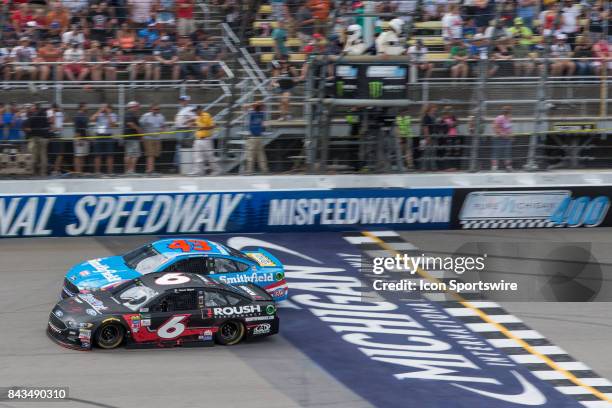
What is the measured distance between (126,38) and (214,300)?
811 cm

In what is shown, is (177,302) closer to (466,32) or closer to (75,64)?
(75,64)

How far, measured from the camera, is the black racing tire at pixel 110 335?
40.6 ft

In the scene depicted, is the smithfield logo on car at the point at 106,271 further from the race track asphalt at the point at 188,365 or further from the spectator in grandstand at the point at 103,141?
the spectator in grandstand at the point at 103,141

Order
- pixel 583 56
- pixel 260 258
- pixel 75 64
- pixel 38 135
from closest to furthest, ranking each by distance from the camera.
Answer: pixel 260 258, pixel 38 135, pixel 75 64, pixel 583 56

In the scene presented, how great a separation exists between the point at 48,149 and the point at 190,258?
202 inches

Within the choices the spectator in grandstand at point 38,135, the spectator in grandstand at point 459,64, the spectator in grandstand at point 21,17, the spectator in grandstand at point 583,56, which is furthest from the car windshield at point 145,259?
the spectator in grandstand at point 583,56

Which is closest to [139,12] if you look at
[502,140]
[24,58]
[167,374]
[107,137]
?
[24,58]

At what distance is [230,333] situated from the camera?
1308cm

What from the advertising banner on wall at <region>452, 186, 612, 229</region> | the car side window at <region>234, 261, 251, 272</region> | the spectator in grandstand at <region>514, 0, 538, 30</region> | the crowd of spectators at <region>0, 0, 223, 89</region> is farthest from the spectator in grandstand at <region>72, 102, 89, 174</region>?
the spectator in grandstand at <region>514, 0, 538, 30</region>

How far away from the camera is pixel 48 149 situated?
18.0 m

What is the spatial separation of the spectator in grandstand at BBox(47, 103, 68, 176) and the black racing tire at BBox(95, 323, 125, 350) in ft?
20.9

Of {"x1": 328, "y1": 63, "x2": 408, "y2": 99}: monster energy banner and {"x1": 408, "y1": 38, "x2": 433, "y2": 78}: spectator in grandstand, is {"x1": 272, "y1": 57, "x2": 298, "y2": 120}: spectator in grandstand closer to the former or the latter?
{"x1": 328, "y1": 63, "x2": 408, "y2": 99}: monster energy banner

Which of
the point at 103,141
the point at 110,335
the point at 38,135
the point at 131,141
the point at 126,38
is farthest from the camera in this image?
the point at 126,38

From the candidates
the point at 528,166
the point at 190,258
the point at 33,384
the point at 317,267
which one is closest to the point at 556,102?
the point at 528,166
